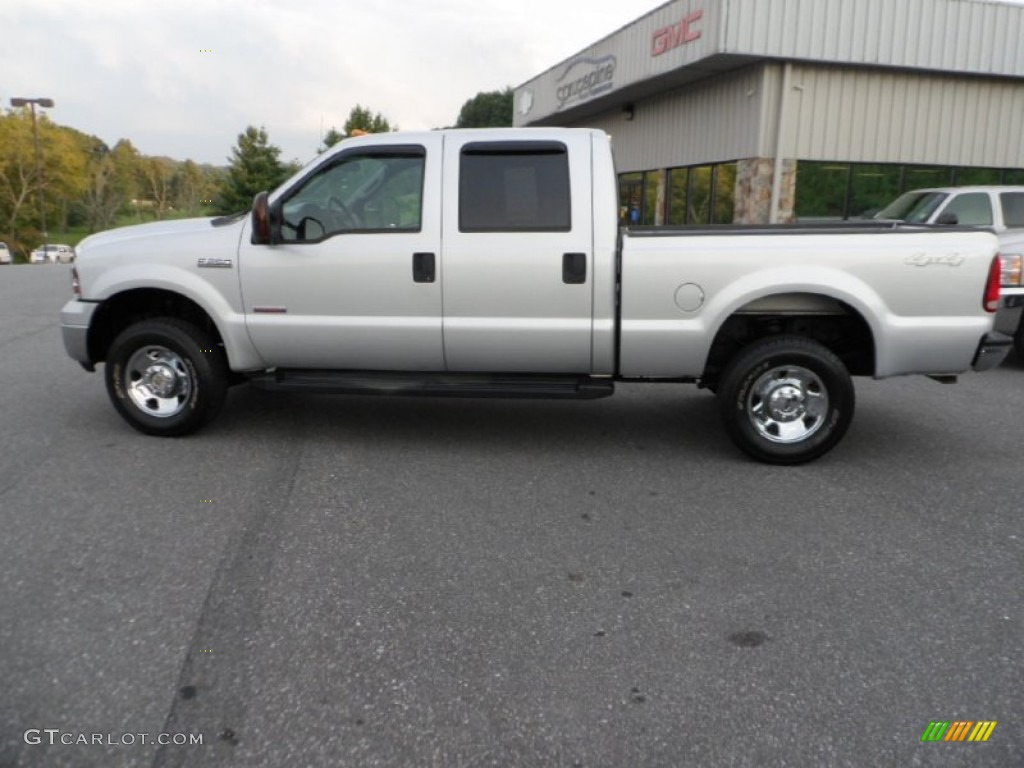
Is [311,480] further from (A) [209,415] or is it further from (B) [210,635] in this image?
(B) [210,635]

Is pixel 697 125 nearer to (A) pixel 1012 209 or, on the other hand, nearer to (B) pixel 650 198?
(B) pixel 650 198

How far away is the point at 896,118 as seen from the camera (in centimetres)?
1772

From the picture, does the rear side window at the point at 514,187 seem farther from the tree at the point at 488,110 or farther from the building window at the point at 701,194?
the tree at the point at 488,110

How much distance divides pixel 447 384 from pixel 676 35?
14.6 meters

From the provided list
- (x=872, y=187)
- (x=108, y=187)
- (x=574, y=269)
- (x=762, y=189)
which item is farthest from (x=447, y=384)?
(x=108, y=187)

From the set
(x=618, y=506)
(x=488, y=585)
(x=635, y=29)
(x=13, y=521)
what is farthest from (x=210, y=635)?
(x=635, y=29)

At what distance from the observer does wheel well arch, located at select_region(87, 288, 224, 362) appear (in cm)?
584

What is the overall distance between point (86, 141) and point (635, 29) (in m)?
76.6

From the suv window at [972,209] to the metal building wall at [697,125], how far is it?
6.91 metres

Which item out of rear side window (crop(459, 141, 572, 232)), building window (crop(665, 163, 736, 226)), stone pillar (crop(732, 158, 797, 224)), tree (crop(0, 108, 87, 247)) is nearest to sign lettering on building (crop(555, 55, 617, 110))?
building window (crop(665, 163, 736, 226))

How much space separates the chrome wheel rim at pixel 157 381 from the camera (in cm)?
579

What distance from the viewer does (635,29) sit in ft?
65.7

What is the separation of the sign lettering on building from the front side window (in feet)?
57.2

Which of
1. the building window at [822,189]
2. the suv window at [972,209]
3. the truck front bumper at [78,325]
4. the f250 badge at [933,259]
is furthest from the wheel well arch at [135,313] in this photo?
the building window at [822,189]
